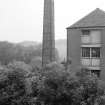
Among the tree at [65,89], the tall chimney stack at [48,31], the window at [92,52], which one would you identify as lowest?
the tree at [65,89]

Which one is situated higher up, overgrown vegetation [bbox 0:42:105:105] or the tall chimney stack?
the tall chimney stack

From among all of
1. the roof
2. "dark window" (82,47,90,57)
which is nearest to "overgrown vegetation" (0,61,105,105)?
"dark window" (82,47,90,57)

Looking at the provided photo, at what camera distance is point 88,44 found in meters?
22.4

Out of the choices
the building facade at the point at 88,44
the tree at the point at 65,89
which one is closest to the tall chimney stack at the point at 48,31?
the building facade at the point at 88,44

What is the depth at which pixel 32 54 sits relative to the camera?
68938mm

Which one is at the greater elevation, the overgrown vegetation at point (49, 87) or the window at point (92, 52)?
the window at point (92, 52)

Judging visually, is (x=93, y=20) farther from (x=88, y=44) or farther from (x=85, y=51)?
(x=85, y=51)

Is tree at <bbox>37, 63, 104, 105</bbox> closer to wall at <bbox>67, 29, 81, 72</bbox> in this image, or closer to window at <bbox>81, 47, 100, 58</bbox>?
window at <bbox>81, 47, 100, 58</bbox>

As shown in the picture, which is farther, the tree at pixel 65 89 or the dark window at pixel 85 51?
the dark window at pixel 85 51

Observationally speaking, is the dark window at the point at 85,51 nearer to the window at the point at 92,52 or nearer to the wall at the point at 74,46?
the window at the point at 92,52

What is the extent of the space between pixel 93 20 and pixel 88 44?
2.83 m

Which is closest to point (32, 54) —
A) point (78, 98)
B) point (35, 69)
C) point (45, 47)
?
point (45, 47)

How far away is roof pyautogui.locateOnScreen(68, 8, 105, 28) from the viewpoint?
22250mm

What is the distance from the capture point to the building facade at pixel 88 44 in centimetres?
2183
